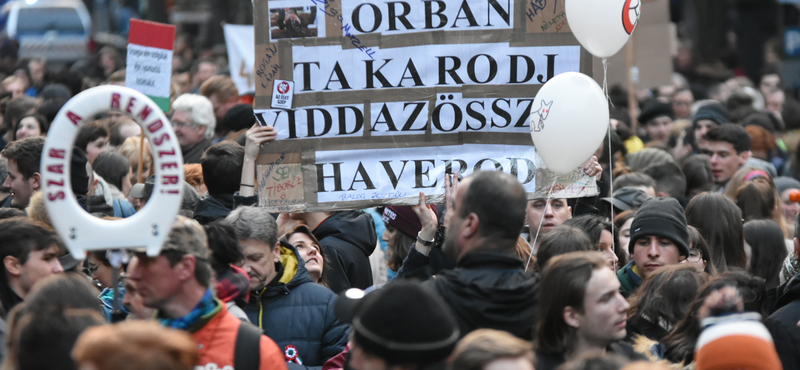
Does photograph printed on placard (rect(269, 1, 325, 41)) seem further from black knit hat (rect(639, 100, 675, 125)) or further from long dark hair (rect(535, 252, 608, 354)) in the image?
black knit hat (rect(639, 100, 675, 125))

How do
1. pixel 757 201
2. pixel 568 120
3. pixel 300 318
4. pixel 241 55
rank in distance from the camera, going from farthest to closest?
pixel 241 55 < pixel 757 201 < pixel 568 120 < pixel 300 318

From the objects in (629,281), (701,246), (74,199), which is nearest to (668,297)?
(629,281)

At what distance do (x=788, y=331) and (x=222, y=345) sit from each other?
252 cm

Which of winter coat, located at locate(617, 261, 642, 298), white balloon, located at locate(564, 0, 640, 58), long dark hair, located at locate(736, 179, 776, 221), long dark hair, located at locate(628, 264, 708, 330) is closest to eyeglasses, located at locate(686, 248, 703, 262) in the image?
winter coat, located at locate(617, 261, 642, 298)

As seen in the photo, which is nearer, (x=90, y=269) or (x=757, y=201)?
(x=90, y=269)

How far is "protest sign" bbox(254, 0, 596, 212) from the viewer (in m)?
5.48

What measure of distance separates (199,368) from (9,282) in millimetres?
1334

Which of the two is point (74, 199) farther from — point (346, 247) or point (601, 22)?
point (601, 22)

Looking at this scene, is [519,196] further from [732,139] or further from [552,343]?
[732,139]

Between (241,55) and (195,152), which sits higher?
(241,55)

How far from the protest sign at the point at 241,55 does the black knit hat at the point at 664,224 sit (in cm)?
651

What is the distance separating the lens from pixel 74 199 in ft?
10.5

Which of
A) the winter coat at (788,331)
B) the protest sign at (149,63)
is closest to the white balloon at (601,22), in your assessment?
the winter coat at (788,331)

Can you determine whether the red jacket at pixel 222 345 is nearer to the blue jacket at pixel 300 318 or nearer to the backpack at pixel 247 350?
the backpack at pixel 247 350
